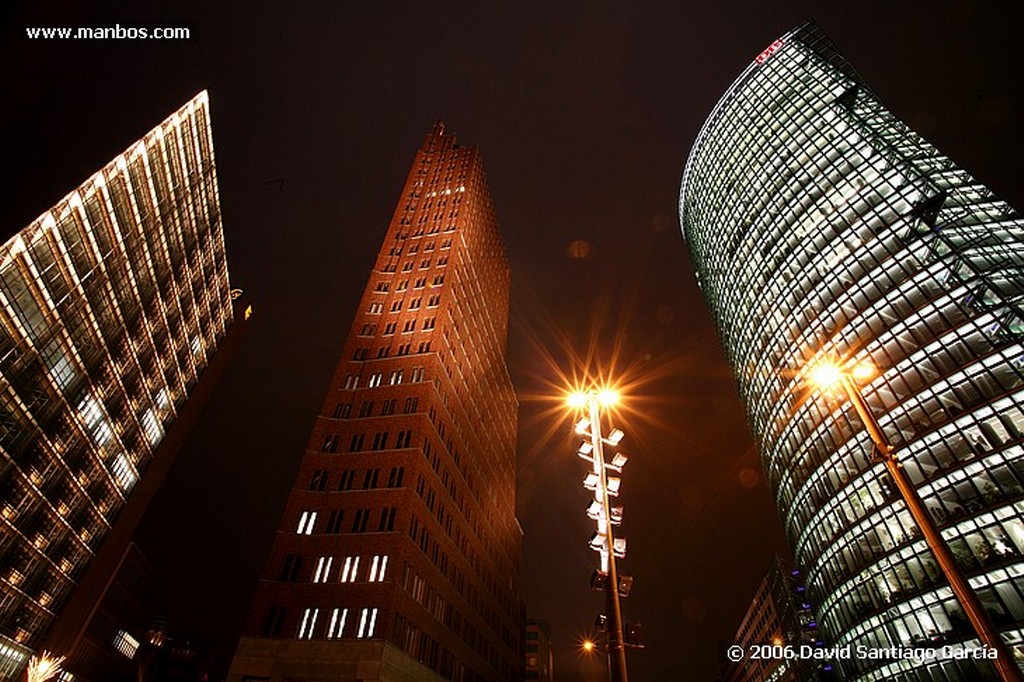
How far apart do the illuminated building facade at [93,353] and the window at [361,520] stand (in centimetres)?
3480

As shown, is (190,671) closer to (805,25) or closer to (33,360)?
(33,360)

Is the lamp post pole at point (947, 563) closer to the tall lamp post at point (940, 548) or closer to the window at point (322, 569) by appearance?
the tall lamp post at point (940, 548)

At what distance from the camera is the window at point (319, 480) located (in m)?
49.2

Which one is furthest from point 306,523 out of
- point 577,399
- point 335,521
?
point 577,399

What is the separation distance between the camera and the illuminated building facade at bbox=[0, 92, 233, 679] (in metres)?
50.7

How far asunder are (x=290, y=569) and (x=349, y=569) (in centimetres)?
538

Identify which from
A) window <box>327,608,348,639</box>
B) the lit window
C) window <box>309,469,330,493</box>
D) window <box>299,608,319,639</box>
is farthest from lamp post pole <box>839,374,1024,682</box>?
the lit window

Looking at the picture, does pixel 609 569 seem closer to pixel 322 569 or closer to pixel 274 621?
pixel 322 569

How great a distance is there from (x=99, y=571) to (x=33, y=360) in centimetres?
4048

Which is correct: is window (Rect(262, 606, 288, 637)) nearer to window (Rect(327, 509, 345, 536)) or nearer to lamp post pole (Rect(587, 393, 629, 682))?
window (Rect(327, 509, 345, 536))

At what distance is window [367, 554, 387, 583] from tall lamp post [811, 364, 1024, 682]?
37538mm

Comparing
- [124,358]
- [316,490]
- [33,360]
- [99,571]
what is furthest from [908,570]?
[99,571]

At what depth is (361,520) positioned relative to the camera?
1789 inches

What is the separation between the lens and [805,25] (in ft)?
281
